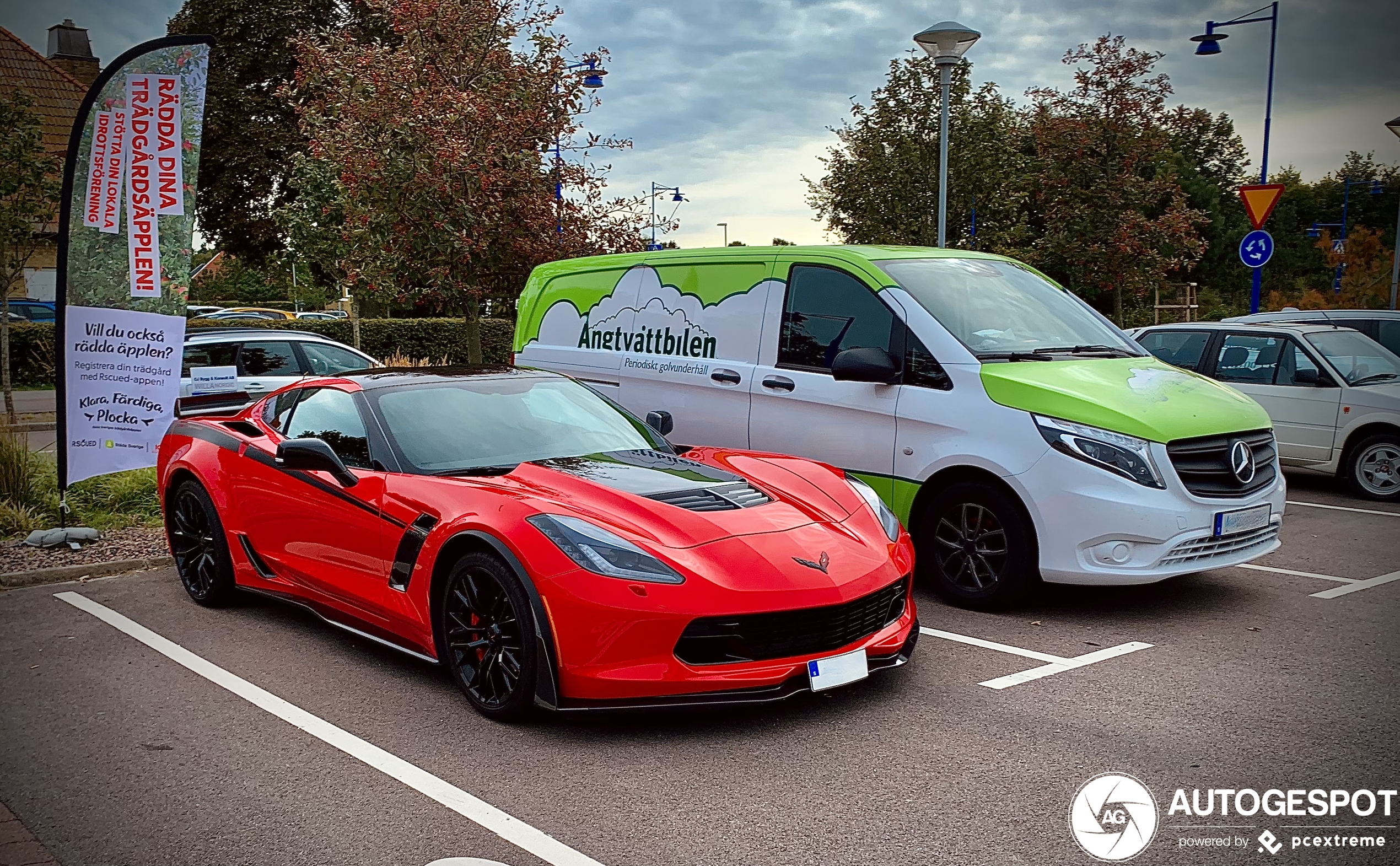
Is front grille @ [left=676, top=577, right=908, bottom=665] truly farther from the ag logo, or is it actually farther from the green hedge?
the green hedge

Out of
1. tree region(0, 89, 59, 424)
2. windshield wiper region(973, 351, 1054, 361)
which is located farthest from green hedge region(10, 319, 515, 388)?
windshield wiper region(973, 351, 1054, 361)

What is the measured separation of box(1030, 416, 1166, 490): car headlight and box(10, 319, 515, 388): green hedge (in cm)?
1943

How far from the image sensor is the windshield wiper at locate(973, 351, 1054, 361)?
6414 mm

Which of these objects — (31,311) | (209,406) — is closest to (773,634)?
(209,406)

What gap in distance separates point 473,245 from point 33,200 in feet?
29.7

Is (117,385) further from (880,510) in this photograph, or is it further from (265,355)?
(880,510)

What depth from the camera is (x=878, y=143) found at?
19.8 m

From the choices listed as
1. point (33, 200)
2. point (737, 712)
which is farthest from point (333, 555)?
point (33, 200)

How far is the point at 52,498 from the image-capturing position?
9.13 meters

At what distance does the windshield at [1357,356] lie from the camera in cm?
1048

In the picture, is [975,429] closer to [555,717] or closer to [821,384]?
[821,384]

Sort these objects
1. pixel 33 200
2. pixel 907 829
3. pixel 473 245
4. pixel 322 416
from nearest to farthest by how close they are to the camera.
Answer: pixel 907 829
pixel 322 416
pixel 473 245
pixel 33 200

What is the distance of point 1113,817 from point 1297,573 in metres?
4.36

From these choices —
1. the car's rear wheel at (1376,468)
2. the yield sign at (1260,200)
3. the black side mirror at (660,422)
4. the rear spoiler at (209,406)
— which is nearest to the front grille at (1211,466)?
the black side mirror at (660,422)
